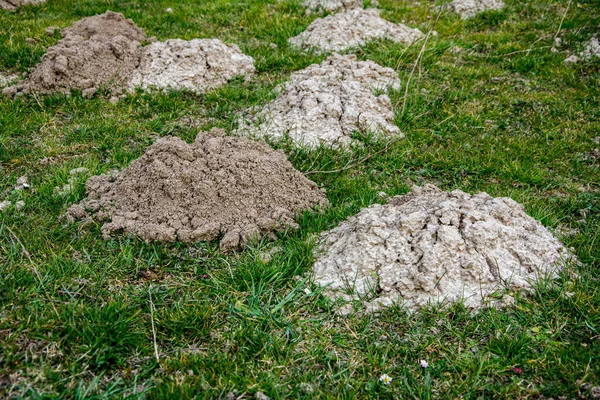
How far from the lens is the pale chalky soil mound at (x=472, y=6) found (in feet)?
23.6

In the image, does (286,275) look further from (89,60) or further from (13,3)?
(13,3)

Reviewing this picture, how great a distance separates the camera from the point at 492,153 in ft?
15.1

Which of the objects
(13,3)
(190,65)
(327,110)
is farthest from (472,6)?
(13,3)

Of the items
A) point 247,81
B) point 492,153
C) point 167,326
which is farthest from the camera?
point 247,81

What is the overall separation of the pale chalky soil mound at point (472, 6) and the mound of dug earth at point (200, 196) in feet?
15.5

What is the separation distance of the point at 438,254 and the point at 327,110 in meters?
2.17

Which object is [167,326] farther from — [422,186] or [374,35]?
[374,35]

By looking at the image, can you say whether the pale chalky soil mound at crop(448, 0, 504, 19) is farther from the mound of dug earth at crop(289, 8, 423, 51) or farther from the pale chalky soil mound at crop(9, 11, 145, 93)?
the pale chalky soil mound at crop(9, 11, 145, 93)

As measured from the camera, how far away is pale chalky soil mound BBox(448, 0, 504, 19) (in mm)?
7203

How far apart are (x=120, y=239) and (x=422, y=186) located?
245cm

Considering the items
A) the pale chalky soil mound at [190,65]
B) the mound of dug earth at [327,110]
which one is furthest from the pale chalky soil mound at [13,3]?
the mound of dug earth at [327,110]

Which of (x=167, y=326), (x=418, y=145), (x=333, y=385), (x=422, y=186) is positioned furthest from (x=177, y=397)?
(x=418, y=145)

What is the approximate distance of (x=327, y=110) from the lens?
15.9 feet

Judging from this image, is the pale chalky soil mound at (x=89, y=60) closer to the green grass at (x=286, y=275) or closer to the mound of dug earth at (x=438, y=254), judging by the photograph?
the green grass at (x=286, y=275)
